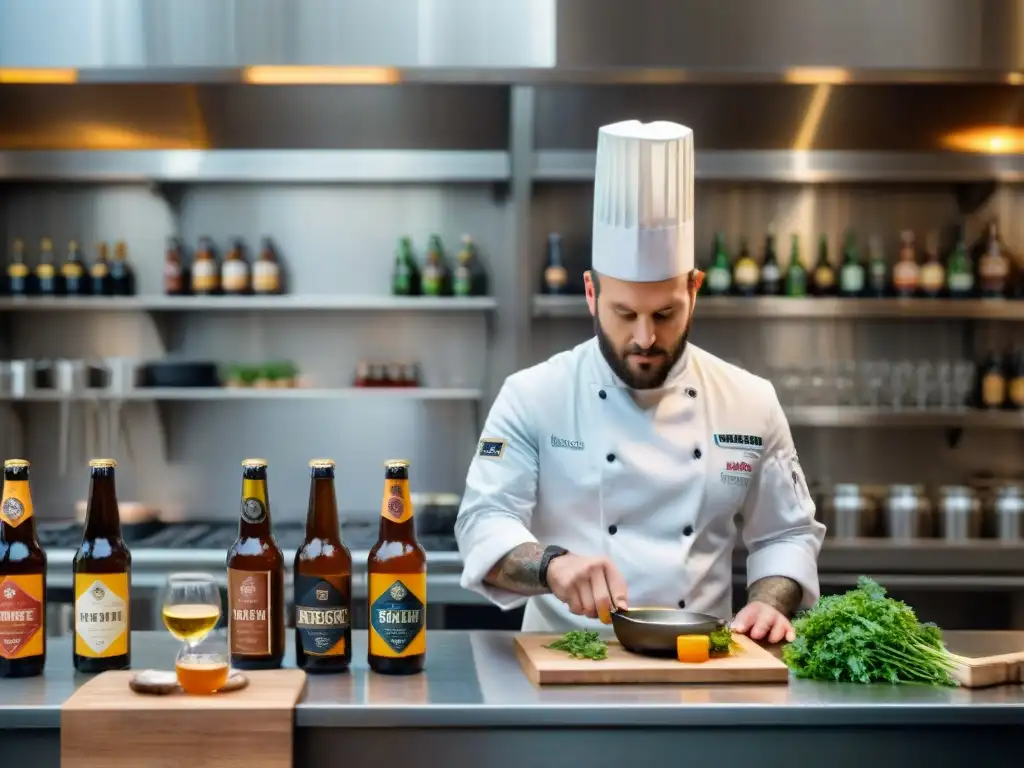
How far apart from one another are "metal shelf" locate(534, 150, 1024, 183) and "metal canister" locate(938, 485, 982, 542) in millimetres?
1072

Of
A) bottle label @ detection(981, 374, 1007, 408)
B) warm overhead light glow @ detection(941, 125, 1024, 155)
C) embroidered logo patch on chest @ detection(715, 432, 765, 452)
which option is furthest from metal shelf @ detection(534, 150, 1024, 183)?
embroidered logo patch on chest @ detection(715, 432, 765, 452)

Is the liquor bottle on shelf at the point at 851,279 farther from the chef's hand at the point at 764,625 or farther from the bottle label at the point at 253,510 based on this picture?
the bottle label at the point at 253,510

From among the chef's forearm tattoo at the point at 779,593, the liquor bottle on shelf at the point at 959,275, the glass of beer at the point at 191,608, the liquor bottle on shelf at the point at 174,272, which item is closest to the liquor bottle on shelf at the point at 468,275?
the liquor bottle on shelf at the point at 174,272

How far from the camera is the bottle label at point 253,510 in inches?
62.9

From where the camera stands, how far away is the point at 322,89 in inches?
150

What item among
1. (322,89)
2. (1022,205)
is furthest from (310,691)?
A: (1022,205)

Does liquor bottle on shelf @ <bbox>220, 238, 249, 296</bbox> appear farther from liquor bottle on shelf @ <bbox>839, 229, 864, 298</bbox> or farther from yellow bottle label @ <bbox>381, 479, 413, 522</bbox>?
yellow bottle label @ <bbox>381, 479, 413, 522</bbox>

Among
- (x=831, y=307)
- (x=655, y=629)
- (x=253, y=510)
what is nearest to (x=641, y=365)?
(x=655, y=629)

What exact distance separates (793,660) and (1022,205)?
3072 mm

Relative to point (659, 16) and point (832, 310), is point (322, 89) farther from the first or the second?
point (832, 310)

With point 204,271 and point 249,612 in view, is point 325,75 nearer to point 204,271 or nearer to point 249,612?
point 204,271

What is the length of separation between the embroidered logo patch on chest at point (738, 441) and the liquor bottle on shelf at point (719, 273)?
180 cm

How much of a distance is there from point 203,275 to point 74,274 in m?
0.46

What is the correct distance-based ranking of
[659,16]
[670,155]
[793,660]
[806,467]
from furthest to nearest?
[806,467]
[659,16]
[670,155]
[793,660]
